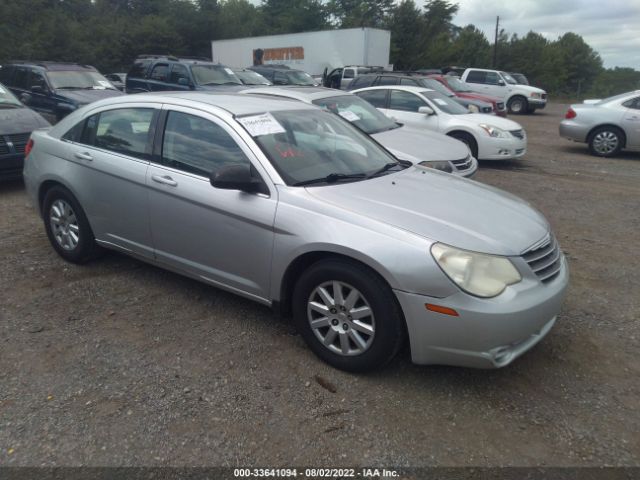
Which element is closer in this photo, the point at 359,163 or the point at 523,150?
the point at 359,163

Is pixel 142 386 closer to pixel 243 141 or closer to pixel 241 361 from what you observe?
pixel 241 361

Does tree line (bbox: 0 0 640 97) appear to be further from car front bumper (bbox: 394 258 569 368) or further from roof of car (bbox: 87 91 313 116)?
car front bumper (bbox: 394 258 569 368)

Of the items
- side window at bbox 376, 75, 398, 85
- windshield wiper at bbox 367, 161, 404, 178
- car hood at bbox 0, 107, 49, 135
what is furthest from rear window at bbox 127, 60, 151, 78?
windshield wiper at bbox 367, 161, 404, 178

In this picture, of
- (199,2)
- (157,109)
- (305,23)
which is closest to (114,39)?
(199,2)

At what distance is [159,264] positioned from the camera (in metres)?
4.10

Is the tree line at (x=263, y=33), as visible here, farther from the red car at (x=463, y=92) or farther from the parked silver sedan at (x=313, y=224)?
the parked silver sedan at (x=313, y=224)

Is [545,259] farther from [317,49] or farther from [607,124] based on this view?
[317,49]

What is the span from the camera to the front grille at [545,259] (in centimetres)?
308

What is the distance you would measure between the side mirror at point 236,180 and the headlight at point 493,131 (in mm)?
7376

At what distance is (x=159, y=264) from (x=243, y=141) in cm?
126

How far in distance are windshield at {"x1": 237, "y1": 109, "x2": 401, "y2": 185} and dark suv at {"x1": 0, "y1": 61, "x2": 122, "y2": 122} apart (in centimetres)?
760

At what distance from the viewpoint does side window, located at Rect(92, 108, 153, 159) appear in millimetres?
4074

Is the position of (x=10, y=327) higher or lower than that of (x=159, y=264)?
lower

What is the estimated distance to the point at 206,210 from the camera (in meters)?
3.58
